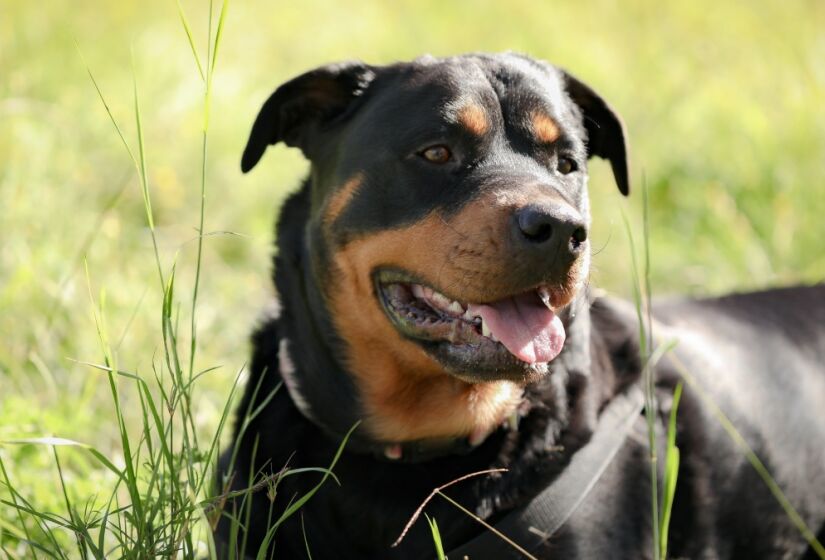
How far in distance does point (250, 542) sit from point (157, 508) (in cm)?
66

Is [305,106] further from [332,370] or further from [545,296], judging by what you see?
[545,296]

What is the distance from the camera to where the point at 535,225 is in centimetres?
275

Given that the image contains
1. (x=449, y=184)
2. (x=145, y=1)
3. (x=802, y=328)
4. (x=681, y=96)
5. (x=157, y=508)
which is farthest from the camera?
(x=145, y=1)

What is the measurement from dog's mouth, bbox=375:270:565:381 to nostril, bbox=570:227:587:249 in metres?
0.15

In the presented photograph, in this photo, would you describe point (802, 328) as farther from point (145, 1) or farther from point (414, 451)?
point (145, 1)

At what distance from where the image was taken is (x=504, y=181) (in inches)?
116

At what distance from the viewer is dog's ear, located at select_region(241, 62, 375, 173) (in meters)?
3.31

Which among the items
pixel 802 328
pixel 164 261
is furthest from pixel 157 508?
pixel 164 261

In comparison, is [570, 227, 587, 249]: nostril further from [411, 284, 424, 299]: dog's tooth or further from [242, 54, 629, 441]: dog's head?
[411, 284, 424, 299]: dog's tooth

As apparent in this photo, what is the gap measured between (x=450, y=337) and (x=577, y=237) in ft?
1.51

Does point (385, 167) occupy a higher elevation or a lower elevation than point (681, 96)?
higher

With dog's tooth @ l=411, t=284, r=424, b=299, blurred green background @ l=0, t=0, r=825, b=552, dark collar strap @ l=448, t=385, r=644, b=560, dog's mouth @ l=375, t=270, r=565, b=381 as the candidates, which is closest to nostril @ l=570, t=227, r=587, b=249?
dog's mouth @ l=375, t=270, r=565, b=381

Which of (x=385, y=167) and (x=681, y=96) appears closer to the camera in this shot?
(x=385, y=167)

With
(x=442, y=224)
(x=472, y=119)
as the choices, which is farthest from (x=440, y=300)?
(x=472, y=119)
